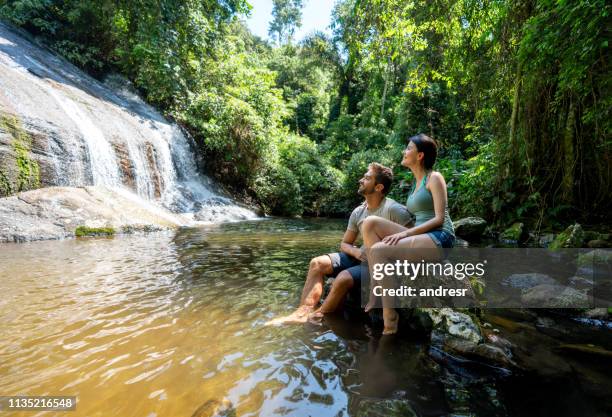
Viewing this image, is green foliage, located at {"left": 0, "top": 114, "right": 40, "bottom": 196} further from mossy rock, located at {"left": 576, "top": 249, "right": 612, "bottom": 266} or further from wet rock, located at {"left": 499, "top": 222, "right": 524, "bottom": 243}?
wet rock, located at {"left": 499, "top": 222, "right": 524, "bottom": 243}

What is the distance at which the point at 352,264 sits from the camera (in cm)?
376

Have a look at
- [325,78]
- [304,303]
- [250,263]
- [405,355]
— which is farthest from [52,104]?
[325,78]

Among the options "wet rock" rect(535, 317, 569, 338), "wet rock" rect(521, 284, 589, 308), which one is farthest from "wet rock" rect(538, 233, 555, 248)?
"wet rock" rect(535, 317, 569, 338)

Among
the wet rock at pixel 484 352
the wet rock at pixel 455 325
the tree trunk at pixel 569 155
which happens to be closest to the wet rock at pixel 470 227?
the tree trunk at pixel 569 155

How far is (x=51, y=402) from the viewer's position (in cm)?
186

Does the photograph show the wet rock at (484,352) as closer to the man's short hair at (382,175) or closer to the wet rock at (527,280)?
the man's short hair at (382,175)

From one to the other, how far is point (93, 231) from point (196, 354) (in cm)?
693

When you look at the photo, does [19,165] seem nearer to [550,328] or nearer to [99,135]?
[99,135]

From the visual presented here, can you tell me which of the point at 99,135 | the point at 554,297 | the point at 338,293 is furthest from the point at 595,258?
the point at 99,135

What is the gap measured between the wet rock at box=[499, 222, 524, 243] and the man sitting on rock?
6082mm

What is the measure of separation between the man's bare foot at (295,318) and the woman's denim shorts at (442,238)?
140 cm

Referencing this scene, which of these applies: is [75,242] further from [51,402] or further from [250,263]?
[51,402]

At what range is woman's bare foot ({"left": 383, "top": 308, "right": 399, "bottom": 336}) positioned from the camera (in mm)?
2885

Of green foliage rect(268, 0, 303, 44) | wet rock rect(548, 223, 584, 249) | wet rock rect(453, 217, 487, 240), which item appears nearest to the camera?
wet rock rect(548, 223, 584, 249)
